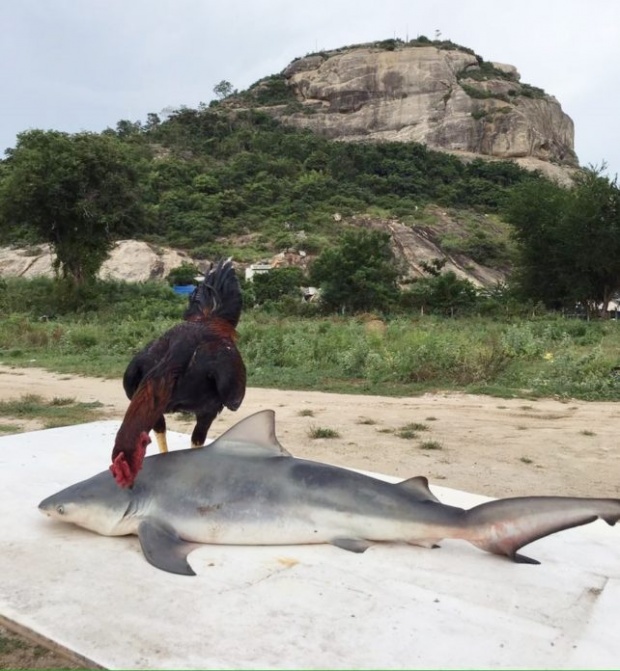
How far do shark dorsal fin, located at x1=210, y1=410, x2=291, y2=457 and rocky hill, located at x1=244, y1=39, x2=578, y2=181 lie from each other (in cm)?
7255

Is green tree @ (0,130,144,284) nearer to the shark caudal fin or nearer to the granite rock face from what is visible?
the shark caudal fin

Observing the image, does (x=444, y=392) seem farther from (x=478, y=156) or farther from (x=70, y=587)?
(x=478, y=156)

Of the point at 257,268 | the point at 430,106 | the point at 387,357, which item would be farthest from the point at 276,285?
the point at 430,106

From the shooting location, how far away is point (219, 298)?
3.76m

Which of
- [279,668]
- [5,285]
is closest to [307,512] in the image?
[279,668]

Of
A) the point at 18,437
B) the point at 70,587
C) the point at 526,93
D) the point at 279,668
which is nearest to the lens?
the point at 279,668

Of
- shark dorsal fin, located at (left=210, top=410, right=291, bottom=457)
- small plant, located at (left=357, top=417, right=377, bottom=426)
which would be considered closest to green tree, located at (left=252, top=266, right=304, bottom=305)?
small plant, located at (left=357, top=417, right=377, bottom=426)

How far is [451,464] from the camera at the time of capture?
21.0 feet

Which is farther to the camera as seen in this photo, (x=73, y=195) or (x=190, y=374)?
(x=73, y=195)

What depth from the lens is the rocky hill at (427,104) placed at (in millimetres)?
74375

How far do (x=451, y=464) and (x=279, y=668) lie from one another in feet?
14.4

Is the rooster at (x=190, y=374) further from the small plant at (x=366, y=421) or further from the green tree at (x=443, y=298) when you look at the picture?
the green tree at (x=443, y=298)

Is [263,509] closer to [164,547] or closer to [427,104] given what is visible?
[164,547]

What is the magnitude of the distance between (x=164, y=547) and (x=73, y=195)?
939 inches
